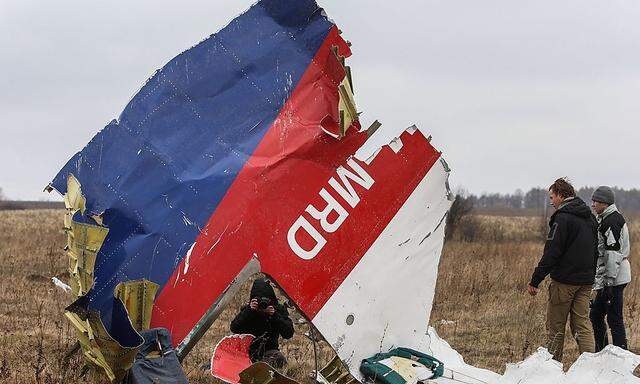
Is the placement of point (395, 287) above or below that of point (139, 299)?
above

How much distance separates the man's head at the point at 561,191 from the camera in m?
5.34

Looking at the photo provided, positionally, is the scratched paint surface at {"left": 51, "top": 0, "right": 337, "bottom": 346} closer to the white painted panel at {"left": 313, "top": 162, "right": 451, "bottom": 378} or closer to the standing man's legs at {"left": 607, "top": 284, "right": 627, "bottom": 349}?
the white painted panel at {"left": 313, "top": 162, "right": 451, "bottom": 378}

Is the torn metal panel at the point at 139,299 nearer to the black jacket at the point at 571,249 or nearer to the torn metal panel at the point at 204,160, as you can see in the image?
the torn metal panel at the point at 204,160

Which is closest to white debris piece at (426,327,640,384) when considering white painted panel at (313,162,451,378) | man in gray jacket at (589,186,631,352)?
white painted panel at (313,162,451,378)

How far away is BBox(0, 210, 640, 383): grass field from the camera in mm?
5191

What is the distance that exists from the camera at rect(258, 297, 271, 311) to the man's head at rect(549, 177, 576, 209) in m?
2.38

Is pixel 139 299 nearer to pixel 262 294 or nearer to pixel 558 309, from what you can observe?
pixel 262 294

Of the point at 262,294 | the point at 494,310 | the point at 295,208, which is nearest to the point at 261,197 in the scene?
the point at 295,208

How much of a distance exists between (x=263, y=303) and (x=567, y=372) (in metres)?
2.06

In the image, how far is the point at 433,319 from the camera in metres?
8.04

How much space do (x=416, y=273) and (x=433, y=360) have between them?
517 millimetres

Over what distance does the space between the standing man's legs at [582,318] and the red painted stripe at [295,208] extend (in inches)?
79.2

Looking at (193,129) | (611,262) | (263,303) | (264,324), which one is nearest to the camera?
(193,129)

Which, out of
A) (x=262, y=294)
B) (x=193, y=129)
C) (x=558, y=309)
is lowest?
(x=262, y=294)
